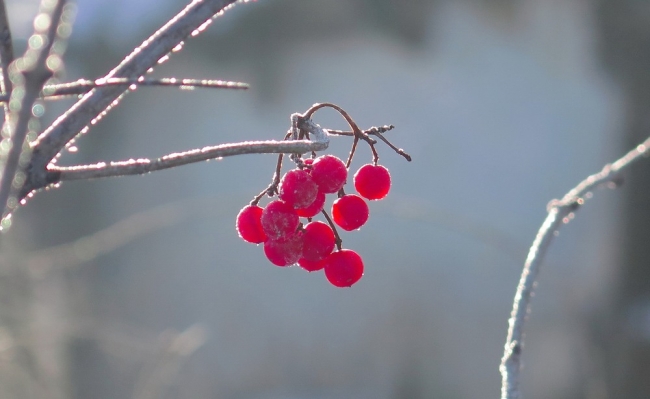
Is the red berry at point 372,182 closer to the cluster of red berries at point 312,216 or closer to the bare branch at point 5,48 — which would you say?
the cluster of red berries at point 312,216

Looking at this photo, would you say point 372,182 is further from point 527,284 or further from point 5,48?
point 5,48

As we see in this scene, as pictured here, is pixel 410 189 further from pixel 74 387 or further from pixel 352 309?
pixel 74 387

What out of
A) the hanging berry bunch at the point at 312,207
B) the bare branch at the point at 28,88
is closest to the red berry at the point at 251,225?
the hanging berry bunch at the point at 312,207

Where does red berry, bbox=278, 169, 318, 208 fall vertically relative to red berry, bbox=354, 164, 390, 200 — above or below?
below

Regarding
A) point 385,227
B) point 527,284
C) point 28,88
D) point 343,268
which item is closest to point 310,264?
point 343,268

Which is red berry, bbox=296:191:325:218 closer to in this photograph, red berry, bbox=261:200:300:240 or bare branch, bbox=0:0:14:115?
red berry, bbox=261:200:300:240

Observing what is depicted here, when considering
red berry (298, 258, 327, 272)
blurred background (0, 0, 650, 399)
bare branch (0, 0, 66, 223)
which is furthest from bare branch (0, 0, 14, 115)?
blurred background (0, 0, 650, 399)
